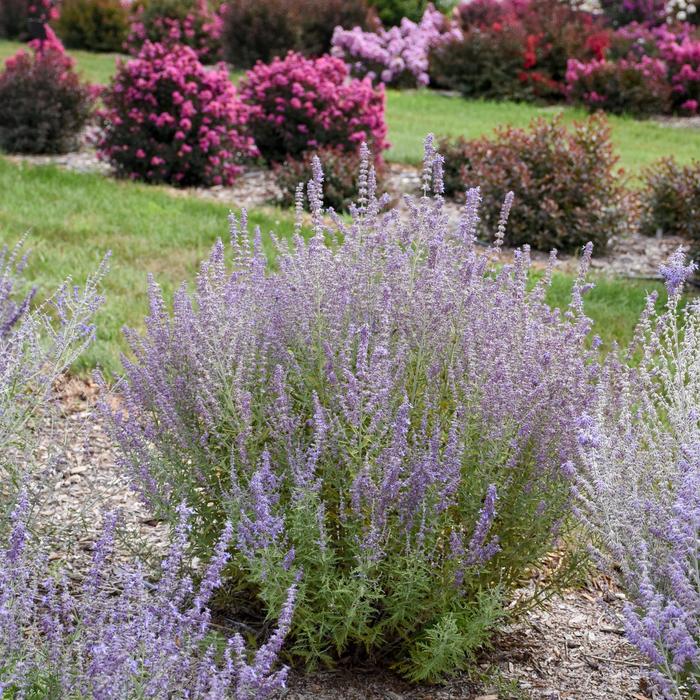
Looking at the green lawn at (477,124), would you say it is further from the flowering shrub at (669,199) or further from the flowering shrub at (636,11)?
the flowering shrub at (636,11)

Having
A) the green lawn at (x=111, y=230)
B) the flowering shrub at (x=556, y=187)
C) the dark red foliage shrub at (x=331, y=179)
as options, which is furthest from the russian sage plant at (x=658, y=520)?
the dark red foliage shrub at (x=331, y=179)

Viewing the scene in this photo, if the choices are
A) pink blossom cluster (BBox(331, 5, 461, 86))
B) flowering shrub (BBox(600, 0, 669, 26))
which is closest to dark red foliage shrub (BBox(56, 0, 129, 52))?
pink blossom cluster (BBox(331, 5, 461, 86))

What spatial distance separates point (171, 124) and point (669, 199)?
4774 mm

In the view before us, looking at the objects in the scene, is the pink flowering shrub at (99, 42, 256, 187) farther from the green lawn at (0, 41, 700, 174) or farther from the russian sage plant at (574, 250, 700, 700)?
the russian sage plant at (574, 250, 700, 700)

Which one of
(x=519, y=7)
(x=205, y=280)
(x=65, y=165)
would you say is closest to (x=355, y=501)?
(x=205, y=280)

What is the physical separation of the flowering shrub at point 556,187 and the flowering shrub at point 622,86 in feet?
24.0

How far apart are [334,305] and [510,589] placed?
3.33ft

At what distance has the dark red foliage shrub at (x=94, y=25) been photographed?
21.8m

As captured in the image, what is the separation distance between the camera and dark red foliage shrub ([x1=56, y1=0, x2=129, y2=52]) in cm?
2177

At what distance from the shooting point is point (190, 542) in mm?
3119

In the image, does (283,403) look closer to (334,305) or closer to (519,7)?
(334,305)

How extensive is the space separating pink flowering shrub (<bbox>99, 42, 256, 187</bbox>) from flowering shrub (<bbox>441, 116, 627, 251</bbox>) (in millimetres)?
2633

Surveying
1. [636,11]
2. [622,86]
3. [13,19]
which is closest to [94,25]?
[13,19]

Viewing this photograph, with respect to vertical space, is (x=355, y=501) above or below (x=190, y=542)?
above
